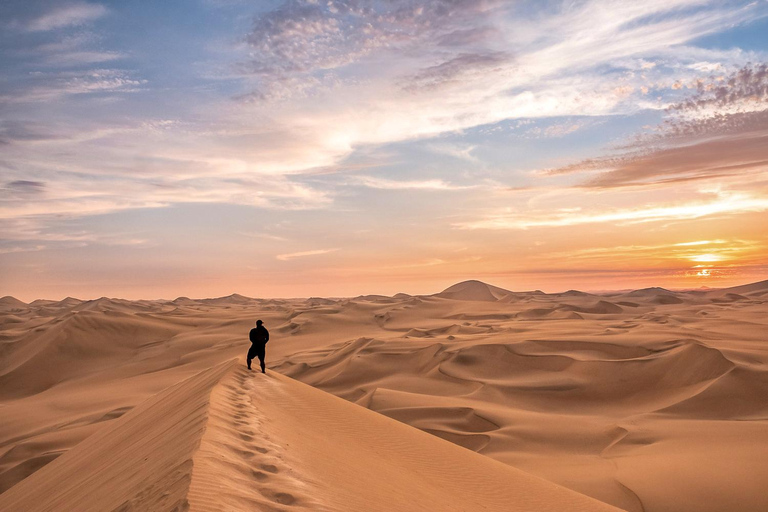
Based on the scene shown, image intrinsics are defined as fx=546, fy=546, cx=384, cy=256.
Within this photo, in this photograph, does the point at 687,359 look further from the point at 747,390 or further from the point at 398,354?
the point at 398,354

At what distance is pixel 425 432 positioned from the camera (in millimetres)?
8453

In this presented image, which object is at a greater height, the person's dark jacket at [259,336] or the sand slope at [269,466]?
the person's dark jacket at [259,336]

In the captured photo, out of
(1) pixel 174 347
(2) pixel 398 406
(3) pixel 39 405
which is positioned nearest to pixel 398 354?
(2) pixel 398 406

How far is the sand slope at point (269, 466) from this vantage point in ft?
11.2

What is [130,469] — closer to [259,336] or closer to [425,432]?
[425,432]

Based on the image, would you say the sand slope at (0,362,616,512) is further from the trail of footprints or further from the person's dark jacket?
the person's dark jacket

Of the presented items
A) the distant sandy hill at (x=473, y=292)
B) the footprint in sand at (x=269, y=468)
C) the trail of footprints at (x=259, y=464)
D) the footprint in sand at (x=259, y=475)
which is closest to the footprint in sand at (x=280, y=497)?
the trail of footprints at (x=259, y=464)

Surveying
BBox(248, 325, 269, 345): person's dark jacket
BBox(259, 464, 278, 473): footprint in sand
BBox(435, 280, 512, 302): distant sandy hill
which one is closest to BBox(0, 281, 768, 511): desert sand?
BBox(259, 464, 278, 473): footprint in sand

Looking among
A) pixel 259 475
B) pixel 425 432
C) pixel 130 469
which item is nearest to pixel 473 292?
pixel 425 432

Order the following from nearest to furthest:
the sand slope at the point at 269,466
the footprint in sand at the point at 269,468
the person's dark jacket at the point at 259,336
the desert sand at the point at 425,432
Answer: the sand slope at the point at 269,466
the footprint in sand at the point at 269,468
the desert sand at the point at 425,432
the person's dark jacket at the point at 259,336

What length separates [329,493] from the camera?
3.78 m

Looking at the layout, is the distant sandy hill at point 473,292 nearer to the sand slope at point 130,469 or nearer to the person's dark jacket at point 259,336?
the person's dark jacket at point 259,336

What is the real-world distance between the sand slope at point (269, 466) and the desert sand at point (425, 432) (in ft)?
0.09

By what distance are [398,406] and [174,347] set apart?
68.6ft
